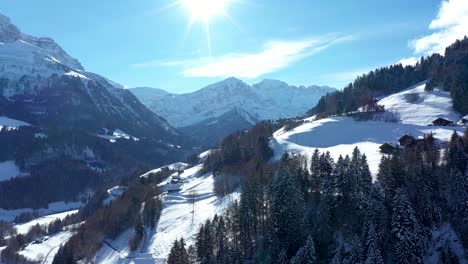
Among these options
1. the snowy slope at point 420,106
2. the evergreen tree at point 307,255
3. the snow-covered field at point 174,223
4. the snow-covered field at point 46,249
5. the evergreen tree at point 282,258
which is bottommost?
the snow-covered field at point 46,249

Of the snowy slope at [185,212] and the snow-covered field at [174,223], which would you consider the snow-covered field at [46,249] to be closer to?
the snow-covered field at [174,223]

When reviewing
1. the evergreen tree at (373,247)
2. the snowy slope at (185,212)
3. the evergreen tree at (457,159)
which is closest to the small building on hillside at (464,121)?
the evergreen tree at (457,159)

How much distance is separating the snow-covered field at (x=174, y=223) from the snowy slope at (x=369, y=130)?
28133 millimetres

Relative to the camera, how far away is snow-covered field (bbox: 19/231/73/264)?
125 meters

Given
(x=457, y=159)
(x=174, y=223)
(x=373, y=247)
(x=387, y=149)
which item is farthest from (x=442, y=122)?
(x=174, y=223)

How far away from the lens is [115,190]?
595 feet

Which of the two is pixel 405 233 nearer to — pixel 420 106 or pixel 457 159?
pixel 457 159

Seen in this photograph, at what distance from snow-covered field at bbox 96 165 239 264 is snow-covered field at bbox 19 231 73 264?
27.5 metres

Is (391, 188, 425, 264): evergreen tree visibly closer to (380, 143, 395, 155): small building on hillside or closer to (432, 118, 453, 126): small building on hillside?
(380, 143, 395, 155): small building on hillside

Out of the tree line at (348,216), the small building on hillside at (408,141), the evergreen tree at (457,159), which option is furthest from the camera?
the small building on hillside at (408,141)

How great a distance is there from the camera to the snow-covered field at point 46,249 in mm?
124625

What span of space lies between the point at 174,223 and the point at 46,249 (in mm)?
56619

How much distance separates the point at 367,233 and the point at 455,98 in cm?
11360

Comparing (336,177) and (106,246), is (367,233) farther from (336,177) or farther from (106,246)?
(106,246)
